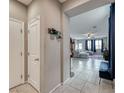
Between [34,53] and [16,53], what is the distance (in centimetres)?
66

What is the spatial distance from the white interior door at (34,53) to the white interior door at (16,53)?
0.88 feet

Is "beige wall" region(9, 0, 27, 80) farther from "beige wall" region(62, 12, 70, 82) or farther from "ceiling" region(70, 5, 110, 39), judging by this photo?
"ceiling" region(70, 5, 110, 39)

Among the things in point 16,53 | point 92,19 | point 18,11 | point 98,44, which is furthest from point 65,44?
point 98,44

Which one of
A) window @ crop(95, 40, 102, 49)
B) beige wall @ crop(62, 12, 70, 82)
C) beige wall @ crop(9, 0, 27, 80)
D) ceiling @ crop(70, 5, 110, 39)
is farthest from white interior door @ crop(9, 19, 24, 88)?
window @ crop(95, 40, 102, 49)

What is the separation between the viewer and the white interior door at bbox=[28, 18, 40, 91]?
2.88 m

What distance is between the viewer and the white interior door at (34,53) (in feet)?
9.44

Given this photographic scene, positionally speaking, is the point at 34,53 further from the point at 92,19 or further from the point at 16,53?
the point at 92,19

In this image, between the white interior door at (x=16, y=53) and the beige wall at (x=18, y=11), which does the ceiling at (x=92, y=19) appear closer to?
the beige wall at (x=18, y=11)

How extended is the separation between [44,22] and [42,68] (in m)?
1.21

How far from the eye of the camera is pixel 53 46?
3.07 metres
